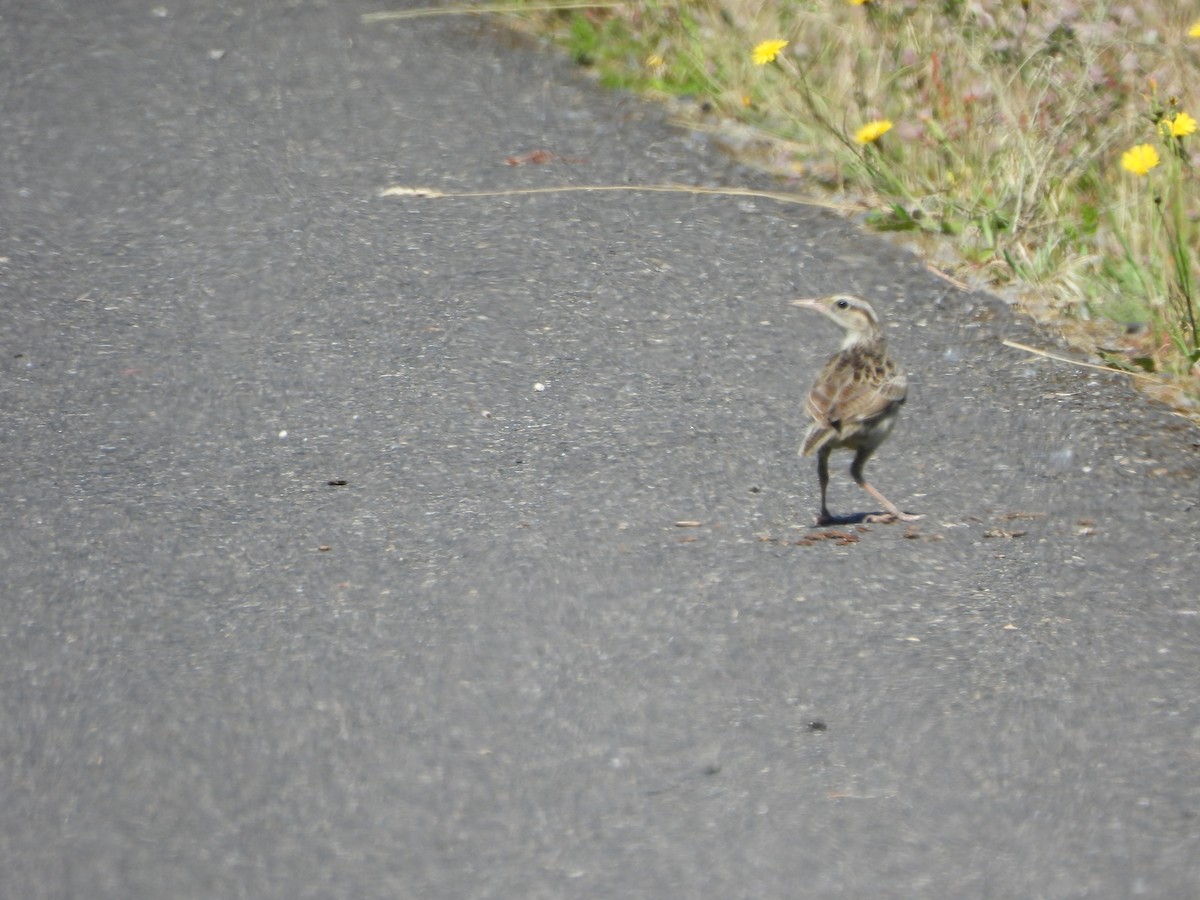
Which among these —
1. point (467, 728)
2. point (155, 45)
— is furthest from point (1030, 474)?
point (155, 45)

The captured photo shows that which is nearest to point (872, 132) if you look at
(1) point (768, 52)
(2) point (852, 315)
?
(1) point (768, 52)

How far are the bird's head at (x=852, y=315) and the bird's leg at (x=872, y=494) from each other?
0.52m

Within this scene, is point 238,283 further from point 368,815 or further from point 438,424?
point 368,815

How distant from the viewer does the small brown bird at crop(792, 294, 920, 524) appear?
5824 mm

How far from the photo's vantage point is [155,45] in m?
10.6

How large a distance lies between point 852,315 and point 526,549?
178 cm

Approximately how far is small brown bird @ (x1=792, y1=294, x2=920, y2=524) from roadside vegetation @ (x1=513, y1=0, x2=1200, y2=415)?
1.56 m

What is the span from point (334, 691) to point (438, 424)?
6.53ft

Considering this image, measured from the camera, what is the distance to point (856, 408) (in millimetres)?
5883

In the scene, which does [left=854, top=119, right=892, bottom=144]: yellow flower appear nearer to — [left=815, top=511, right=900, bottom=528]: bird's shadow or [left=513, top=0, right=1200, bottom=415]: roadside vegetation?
[left=513, top=0, right=1200, bottom=415]: roadside vegetation

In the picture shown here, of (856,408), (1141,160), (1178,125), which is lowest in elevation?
(856,408)

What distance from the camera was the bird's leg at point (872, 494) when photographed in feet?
20.2

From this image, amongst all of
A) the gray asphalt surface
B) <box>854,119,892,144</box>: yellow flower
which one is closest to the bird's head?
the gray asphalt surface

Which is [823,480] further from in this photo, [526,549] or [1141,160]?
[1141,160]
